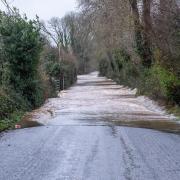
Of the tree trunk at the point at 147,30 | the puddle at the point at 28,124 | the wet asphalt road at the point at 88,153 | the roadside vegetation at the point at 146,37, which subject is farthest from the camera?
the tree trunk at the point at 147,30

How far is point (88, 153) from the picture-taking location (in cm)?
1202

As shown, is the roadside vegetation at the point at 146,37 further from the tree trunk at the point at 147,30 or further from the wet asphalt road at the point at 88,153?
the wet asphalt road at the point at 88,153

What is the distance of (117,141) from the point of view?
14.1m

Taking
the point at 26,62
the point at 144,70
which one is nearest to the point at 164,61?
the point at 26,62

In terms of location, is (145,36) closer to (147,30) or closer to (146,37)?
(146,37)

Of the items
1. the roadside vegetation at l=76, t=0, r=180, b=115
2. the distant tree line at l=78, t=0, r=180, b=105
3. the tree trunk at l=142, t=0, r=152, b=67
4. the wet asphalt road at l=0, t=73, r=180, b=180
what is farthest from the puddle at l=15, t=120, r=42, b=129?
the tree trunk at l=142, t=0, r=152, b=67

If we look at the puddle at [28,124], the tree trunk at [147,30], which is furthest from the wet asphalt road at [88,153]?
the tree trunk at [147,30]

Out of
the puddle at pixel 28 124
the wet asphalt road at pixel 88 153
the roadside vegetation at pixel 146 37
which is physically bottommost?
the puddle at pixel 28 124

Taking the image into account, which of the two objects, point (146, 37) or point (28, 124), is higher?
point (146, 37)

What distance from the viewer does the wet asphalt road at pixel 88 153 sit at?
383 inches

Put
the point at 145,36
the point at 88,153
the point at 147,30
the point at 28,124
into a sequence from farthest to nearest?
the point at 145,36 → the point at 147,30 → the point at 28,124 → the point at 88,153

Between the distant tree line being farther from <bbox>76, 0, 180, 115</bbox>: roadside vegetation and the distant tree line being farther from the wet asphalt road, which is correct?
the wet asphalt road

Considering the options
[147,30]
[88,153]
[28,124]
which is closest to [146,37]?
[147,30]

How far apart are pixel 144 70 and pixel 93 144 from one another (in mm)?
22733
